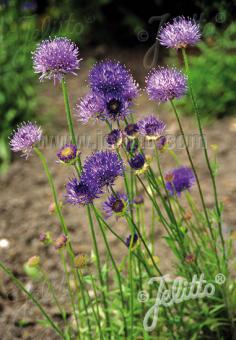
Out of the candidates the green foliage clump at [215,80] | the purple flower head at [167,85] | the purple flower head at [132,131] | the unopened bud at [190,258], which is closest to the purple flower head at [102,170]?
the purple flower head at [132,131]

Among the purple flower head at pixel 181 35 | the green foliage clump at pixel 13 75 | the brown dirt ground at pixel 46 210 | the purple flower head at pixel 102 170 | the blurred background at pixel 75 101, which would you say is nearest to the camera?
the purple flower head at pixel 102 170

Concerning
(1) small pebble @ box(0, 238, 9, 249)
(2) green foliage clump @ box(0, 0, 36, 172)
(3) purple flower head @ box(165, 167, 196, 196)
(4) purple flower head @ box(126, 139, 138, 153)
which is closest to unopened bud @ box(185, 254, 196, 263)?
(3) purple flower head @ box(165, 167, 196, 196)

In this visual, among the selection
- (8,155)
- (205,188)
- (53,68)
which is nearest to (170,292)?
(53,68)

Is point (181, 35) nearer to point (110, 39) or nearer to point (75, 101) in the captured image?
point (75, 101)

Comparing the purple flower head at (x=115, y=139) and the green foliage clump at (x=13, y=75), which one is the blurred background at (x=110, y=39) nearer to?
the green foliage clump at (x=13, y=75)

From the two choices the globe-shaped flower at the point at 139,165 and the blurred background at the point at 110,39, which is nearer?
the globe-shaped flower at the point at 139,165

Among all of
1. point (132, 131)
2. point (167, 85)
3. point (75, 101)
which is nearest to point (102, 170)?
point (132, 131)
